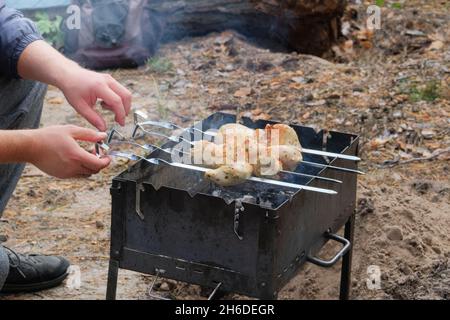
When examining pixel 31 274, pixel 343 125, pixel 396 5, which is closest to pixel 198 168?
pixel 31 274

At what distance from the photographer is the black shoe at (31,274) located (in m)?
4.20

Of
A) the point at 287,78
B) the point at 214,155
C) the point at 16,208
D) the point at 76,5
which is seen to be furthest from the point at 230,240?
the point at 76,5

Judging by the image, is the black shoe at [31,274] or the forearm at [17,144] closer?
the forearm at [17,144]

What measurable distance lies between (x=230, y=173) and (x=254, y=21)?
4671 mm

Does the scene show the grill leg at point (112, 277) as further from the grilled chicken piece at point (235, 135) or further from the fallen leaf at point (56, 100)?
the fallen leaf at point (56, 100)

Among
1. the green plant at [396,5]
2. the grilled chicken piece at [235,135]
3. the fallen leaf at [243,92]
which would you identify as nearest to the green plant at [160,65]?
the fallen leaf at [243,92]

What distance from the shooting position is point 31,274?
420 centimetres

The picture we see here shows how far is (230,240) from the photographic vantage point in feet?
10.0

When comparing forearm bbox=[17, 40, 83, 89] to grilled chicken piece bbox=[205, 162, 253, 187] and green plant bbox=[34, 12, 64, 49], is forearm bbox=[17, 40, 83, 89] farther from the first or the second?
green plant bbox=[34, 12, 64, 49]

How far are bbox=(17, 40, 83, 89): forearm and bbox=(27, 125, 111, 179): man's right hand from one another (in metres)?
0.59

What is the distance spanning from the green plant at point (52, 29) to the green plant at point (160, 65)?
1.06m

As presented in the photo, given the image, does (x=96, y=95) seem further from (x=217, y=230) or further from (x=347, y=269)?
(x=347, y=269)

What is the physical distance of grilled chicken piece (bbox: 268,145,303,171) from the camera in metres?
3.35

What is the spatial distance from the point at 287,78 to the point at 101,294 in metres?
3.13
